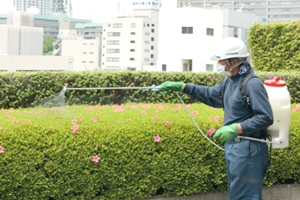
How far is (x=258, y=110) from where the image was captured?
5.00m

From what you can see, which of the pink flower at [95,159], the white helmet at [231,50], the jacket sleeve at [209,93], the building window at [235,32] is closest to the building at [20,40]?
the building window at [235,32]

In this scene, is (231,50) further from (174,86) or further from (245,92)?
(174,86)

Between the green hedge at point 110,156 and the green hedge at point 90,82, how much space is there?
13.9ft

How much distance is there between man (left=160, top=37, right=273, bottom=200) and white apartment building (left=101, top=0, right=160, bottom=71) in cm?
12880

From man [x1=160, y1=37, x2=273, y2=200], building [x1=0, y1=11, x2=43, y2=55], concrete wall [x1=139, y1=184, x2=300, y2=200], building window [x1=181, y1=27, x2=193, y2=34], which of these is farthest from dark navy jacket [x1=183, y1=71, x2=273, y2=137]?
building [x1=0, y1=11, x2=43, y2=55]

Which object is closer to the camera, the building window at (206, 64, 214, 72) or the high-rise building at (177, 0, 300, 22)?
the building window at (206, 64, 214, 72)

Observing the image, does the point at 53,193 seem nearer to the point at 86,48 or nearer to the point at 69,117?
the point at 69,117

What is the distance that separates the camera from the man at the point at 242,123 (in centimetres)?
502

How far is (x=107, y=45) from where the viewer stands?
139 m

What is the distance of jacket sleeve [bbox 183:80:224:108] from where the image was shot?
574 cm

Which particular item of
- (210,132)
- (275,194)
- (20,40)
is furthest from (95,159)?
(20,40)

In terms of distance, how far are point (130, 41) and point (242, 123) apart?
437 feet

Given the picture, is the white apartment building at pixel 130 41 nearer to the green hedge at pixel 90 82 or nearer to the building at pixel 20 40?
the building at pixel 20 40

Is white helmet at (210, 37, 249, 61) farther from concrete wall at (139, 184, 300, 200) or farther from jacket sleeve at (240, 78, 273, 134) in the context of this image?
concrete wall at (139, 184, 300, 200)
